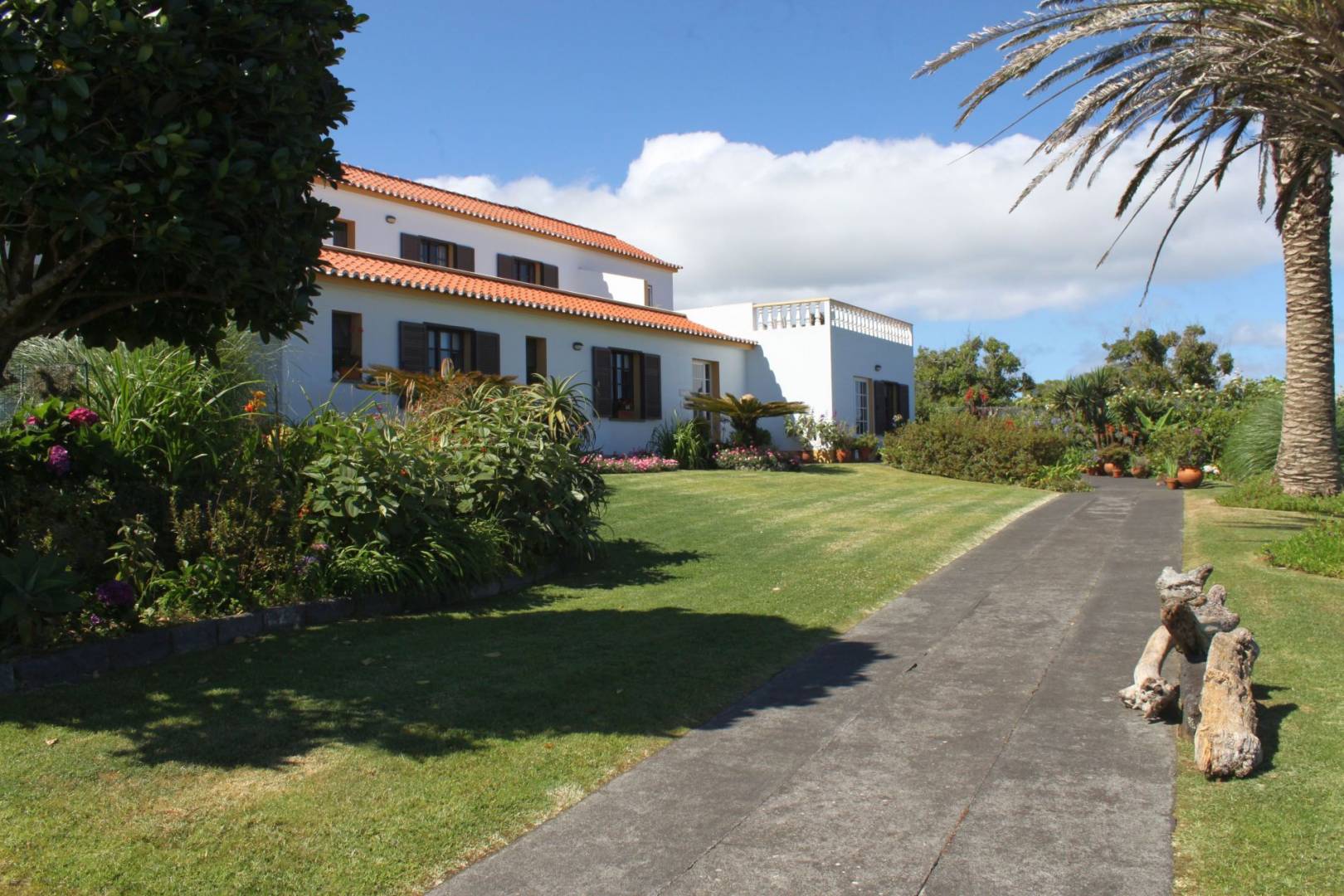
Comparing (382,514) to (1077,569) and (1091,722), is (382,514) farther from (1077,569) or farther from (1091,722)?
(1077,569)

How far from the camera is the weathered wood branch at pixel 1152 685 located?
488 centimetres

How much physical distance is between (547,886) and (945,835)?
4.87ft

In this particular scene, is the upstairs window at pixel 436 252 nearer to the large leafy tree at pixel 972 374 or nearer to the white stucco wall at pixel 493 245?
the white stucco wall at pixel 493 245

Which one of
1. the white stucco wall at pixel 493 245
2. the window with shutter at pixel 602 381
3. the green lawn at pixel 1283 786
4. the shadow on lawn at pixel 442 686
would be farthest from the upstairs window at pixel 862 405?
the shadow on lawn at pixel 442 686

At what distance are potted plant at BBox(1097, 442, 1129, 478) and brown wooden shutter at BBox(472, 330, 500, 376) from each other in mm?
14029

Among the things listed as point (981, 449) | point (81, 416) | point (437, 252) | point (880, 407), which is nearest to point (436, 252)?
point (437, 252)

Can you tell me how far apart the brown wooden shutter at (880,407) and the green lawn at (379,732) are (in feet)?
67.2

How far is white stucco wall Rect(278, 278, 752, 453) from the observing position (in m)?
16.1

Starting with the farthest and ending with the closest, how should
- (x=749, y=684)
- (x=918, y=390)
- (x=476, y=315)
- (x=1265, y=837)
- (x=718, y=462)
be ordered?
(x=918, y=390), (x=718, y=462), (x=476, y=315), (x=749, y=684), (x=1265, y=837)

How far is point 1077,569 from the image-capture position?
930 cm

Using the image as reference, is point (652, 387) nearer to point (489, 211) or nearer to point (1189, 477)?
point (489, 211)

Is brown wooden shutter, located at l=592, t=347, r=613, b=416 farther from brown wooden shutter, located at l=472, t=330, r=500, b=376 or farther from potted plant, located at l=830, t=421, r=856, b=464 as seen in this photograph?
potted plant, located at l=830, t=421, r=856, b=464

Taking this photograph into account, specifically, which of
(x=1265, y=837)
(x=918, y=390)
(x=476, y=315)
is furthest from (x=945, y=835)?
(x=918, y=390)

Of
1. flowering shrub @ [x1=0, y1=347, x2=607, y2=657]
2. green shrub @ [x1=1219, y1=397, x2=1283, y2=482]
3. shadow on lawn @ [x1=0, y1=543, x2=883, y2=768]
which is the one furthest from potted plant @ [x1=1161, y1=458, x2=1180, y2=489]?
shadow on lawn @ [x1=0, y1=543, x2=883, y2=768]
